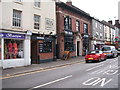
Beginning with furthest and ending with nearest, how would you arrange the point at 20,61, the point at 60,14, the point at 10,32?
the point at 60,14 < the point at 20,61 < the point at 10,32

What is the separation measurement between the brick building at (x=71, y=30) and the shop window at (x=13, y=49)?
292 inches

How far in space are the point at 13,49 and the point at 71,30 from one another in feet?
41.1

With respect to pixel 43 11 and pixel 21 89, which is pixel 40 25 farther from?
pixel 21 89

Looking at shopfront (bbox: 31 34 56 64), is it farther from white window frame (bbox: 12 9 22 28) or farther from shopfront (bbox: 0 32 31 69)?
white window frame (bbox: 12 9 22 28)

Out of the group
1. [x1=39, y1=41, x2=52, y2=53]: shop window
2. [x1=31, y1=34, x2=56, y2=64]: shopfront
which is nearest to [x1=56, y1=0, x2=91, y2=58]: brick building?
[x1=31, y1=34, x2=56, y2=64]: shopfront

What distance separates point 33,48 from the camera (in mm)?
17906

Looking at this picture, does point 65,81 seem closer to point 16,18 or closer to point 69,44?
point 16,18

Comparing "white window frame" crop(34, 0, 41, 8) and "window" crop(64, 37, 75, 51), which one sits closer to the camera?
"white window frame" crop(34, 0, 41, 8)

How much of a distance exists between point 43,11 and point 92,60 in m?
9.01

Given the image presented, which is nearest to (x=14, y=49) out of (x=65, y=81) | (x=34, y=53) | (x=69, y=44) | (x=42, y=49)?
(x=34, y=53)

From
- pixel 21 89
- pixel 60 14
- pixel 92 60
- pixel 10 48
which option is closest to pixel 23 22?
pixel 10 48

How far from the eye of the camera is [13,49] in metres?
15.2

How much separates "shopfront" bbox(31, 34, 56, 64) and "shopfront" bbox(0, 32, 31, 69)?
4.81 ft

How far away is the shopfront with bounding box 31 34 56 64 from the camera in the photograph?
695 inches
